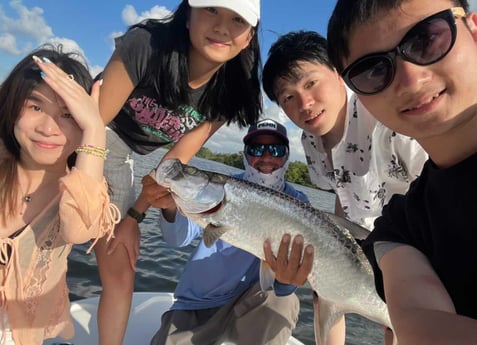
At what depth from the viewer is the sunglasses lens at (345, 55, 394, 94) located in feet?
5.57

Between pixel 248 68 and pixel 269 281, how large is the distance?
1791 mm

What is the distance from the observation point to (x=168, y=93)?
331 centimetres

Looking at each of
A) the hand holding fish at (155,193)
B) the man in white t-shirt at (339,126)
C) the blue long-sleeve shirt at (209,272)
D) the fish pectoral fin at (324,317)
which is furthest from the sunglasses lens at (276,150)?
the fish pectoral fin at (324,317)

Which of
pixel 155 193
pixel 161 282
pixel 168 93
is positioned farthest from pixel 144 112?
pixel 161 282

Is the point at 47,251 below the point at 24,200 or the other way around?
below

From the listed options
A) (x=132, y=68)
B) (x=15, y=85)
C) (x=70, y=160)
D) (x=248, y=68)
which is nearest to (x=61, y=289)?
(x=70, y=160)

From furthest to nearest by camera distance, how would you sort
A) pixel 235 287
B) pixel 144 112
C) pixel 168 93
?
pixel 235 287 < pixel 144 112 < pixel 168 93

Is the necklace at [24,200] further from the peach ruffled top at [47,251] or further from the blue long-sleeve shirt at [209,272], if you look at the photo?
the blue long-sleeve shirt at [209,272]

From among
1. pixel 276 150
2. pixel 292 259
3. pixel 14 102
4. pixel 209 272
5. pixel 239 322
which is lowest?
pixel 239 322

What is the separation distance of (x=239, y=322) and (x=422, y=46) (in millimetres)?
2787

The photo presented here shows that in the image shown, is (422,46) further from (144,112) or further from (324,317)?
(144,112)

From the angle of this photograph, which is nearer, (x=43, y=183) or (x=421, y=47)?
(x=421, y=47)

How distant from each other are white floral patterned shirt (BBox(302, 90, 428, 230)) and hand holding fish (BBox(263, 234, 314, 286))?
959 mm

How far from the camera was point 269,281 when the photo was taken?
3162mm
